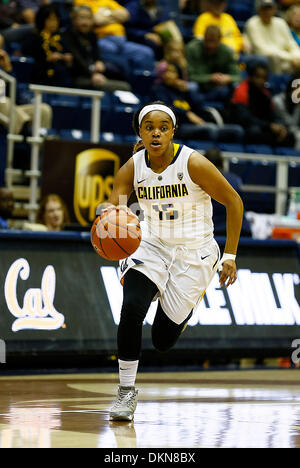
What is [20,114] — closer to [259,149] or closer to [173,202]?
[259,149]

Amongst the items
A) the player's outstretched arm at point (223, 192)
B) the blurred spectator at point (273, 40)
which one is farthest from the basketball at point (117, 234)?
the blurred spectator at point (273, 40)

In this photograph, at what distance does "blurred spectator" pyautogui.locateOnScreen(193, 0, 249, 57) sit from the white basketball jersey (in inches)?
427

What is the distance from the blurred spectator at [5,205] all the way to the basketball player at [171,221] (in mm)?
4398

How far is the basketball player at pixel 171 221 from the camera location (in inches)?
270

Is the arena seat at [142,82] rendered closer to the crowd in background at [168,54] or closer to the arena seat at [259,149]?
the crowd in background at [168,54]

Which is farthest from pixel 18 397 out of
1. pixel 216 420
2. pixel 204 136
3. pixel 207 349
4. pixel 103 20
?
pixel 103 20

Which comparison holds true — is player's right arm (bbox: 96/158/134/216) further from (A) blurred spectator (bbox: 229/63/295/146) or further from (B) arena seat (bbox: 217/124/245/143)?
(A) blurred spectator (bbox: 229/63/295/146)

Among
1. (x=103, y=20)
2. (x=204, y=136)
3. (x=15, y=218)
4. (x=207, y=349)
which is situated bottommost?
(x=207, y=349)

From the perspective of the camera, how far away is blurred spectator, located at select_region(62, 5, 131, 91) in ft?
46.6

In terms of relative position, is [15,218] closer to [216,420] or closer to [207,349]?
[207,349]

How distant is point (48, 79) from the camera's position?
13727 millimetres

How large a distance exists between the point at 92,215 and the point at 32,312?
9.16 feet

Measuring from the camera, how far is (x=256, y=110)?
1608cm

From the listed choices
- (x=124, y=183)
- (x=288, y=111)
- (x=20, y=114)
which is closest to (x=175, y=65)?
(x=288, y=111)
